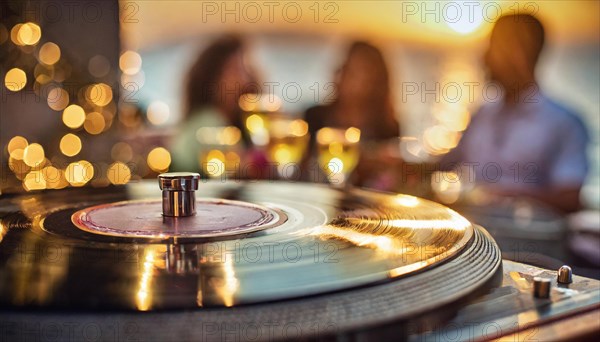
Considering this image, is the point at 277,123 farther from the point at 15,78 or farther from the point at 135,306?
the point at 135,306

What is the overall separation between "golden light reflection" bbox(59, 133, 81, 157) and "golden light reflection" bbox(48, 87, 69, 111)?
0.13m

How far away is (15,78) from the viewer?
1.88 m

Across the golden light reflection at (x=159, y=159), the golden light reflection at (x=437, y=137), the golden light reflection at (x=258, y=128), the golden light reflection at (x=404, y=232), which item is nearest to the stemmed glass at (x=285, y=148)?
the golden light reflection at (x=258, y=128)

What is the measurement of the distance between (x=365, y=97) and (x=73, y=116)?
1804mm

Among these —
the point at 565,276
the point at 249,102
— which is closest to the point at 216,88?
the point at 249,102

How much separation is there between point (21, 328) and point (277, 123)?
206 cm

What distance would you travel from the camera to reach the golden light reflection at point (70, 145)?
234 cm

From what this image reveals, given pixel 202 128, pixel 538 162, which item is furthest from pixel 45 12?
pixel 538 162

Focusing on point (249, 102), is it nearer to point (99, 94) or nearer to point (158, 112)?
point (99, 94)

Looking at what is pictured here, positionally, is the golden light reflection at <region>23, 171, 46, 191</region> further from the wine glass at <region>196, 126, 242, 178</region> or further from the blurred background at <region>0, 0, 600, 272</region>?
the wine glass at <region>196, 126, 242, 178</region>

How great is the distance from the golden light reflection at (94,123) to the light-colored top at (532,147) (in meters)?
1.69

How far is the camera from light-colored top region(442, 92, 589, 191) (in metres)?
2.35

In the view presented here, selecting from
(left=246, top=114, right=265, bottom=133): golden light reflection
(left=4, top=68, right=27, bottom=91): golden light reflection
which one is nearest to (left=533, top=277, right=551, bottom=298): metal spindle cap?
(left=4, top=68, right=27, bottom=91): golden light reflection

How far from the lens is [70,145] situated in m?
2.39
